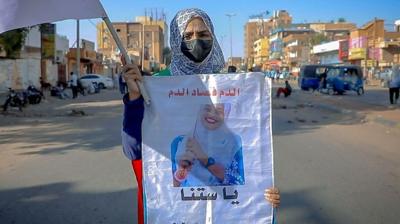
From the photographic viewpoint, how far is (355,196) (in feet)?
18.6

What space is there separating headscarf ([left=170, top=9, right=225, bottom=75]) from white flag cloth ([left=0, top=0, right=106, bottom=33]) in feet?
1.70

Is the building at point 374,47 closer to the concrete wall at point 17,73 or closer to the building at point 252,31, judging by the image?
the concrete wall at point 17,73

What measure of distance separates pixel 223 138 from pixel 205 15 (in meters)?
0.65

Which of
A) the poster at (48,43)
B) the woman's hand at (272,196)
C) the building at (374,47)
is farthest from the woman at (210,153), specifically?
the building at (374,47)

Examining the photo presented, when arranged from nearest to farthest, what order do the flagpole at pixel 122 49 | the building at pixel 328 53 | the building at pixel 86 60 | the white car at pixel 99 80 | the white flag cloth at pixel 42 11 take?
the white flag cloth at pixel 42 11 < the flagpole at pixel 122 49 < the white car at pixel 99 80 < the building at pixel 86 60 < the building at pixel 328 53

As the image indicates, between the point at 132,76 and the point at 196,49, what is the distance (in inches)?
15.2

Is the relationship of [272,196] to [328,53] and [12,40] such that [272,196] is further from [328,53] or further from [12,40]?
[328,53]

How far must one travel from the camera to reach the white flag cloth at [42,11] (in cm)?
199

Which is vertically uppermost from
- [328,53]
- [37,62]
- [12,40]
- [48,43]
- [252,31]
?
[252,31]

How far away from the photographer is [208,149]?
246cm

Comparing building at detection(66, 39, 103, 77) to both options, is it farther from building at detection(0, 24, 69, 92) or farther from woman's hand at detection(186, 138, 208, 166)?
woman's hand at detection(186, 138, 208, 166)

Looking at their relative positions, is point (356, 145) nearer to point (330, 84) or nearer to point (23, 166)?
point (23, 166)

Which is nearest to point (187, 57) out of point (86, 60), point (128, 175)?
point (128, 175)

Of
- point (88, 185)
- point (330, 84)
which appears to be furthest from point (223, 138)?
point (330, 84)
